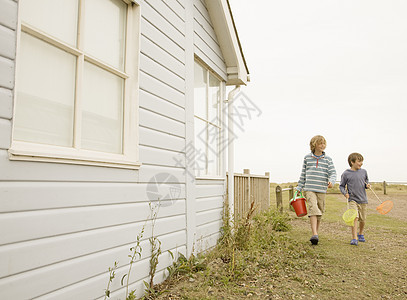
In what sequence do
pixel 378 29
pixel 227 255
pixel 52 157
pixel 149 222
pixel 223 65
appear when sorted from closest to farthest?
pixel 52 157 < pixel 149 222 < pixel 227 255 < pixel 223 65 < pixel 378 29

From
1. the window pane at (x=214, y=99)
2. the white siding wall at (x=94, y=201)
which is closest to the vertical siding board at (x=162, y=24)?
the white siding wall at (x=94, y=201)

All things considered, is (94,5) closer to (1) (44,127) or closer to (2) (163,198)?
(1) (44,127)

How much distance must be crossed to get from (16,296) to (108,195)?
1.01 meters

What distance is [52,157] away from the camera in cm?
222

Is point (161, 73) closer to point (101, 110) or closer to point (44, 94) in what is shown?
point (101, 110)

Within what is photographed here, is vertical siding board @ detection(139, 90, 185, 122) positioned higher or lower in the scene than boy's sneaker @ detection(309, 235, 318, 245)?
higher

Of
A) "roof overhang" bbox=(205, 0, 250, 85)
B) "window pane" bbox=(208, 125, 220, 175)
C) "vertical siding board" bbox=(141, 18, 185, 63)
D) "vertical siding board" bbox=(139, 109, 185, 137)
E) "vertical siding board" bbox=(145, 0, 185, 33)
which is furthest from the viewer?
"window pane" bbox=(208, 125, 220, 175)

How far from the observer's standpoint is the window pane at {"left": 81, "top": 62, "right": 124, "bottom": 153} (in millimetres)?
2752

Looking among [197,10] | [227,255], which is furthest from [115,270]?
[197,10]

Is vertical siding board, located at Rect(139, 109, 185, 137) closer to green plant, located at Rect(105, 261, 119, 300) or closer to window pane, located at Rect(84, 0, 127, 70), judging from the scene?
window pane, located at Rect(84, 0, 127, 70)

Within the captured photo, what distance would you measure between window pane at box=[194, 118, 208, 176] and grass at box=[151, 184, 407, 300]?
1.18 m

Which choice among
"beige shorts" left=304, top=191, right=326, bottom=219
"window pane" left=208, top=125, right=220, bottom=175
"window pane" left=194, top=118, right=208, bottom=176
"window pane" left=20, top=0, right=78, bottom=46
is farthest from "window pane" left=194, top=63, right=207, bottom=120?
"window pane" left=20, top=0, right=78, bottom=46

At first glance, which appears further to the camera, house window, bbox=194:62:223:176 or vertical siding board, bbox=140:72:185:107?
house window, bbox=194:62:223:176

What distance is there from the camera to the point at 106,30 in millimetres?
3006
